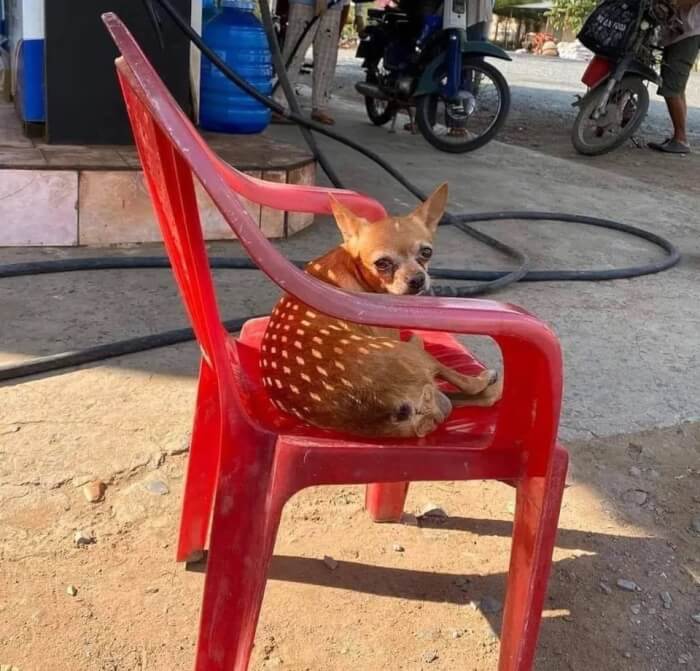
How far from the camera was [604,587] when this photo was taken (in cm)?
208

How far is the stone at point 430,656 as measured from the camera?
71.3 inches

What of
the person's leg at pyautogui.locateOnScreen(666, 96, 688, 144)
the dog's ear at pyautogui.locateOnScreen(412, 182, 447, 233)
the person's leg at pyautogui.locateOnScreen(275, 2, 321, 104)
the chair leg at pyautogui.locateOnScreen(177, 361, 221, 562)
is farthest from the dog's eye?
the person's leg at pyautogui.locateOnScreen(666, 96, 688, 144)

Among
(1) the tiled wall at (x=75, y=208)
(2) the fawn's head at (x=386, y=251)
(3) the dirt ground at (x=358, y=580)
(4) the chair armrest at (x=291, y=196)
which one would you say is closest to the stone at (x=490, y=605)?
(3) the dirt ground at (x=358, y=580)

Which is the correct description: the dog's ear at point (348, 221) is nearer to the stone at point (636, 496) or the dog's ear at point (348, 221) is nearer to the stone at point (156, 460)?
the stone at point (156, 460)

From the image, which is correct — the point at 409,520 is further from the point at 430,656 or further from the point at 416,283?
the point at 416,283

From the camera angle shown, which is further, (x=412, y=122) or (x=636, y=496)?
(x=412, y=122)

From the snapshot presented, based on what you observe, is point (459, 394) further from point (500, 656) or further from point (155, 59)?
point (155, 59)

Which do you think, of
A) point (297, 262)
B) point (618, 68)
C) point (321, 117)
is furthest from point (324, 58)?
point (297, 262)

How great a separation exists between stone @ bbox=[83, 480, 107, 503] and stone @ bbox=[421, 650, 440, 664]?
0.90m

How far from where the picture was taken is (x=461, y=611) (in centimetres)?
198

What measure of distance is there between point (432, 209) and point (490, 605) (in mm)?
1041

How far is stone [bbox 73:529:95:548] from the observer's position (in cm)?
203

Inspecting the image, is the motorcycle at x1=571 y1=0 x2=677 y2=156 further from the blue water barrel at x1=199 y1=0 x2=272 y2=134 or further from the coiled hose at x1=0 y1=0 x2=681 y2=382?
the blue water barrel at x1=199 y1=0 x2=272 y2=134

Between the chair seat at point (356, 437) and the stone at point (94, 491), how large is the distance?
1.85 feet
